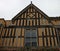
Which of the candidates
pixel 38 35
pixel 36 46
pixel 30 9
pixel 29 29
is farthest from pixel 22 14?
pixel 36 46

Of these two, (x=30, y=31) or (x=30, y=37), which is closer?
(x=30, y=37)

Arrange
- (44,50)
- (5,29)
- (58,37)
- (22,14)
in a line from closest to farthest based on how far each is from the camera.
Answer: (44,50) → (58,37) → (5,29) → (22,14)

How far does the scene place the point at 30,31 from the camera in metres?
11.2

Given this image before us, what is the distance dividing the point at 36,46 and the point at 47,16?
9.38 ft

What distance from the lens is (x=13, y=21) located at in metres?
11.8

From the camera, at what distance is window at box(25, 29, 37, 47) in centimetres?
1062

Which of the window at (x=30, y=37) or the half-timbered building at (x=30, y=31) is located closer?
the half-timbered building at (x=30, y=31)

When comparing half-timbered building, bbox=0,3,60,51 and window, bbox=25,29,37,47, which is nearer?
half-timbered building, bbox=0,3,60,51

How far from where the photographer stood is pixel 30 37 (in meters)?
11.0

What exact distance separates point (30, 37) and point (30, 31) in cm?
52

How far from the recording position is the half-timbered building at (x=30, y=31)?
10203 mm

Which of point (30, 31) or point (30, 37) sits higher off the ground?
point (30, 31)

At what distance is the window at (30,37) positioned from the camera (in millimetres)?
10617

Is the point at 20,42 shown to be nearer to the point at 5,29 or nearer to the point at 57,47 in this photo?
the point at 5,29
